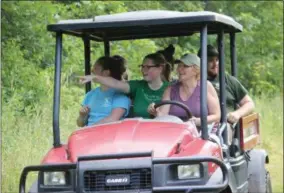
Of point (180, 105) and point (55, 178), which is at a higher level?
point (180, 105)

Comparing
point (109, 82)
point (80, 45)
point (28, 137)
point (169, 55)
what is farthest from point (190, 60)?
point (80, 45)

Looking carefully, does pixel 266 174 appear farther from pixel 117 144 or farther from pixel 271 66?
pixel 271 66

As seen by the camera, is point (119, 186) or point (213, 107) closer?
point (119, 186)

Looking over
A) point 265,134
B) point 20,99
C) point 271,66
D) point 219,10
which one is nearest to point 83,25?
point 20,99

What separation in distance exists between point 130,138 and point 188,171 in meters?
0.50

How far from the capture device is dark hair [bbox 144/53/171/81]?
6637 millimetres

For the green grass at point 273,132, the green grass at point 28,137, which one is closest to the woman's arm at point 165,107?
the green grass at point 28,137

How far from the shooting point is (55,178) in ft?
17.6

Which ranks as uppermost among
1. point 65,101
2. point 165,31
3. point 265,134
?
→ point 165,31

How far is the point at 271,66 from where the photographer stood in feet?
63.5

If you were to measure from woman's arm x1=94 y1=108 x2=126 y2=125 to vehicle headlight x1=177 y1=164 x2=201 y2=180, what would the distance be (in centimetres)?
121

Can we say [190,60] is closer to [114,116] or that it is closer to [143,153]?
[114,116]

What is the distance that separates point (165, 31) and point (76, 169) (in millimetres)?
2175

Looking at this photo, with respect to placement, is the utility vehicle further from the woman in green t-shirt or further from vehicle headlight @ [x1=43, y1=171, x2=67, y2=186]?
the woman in green t-shirt
